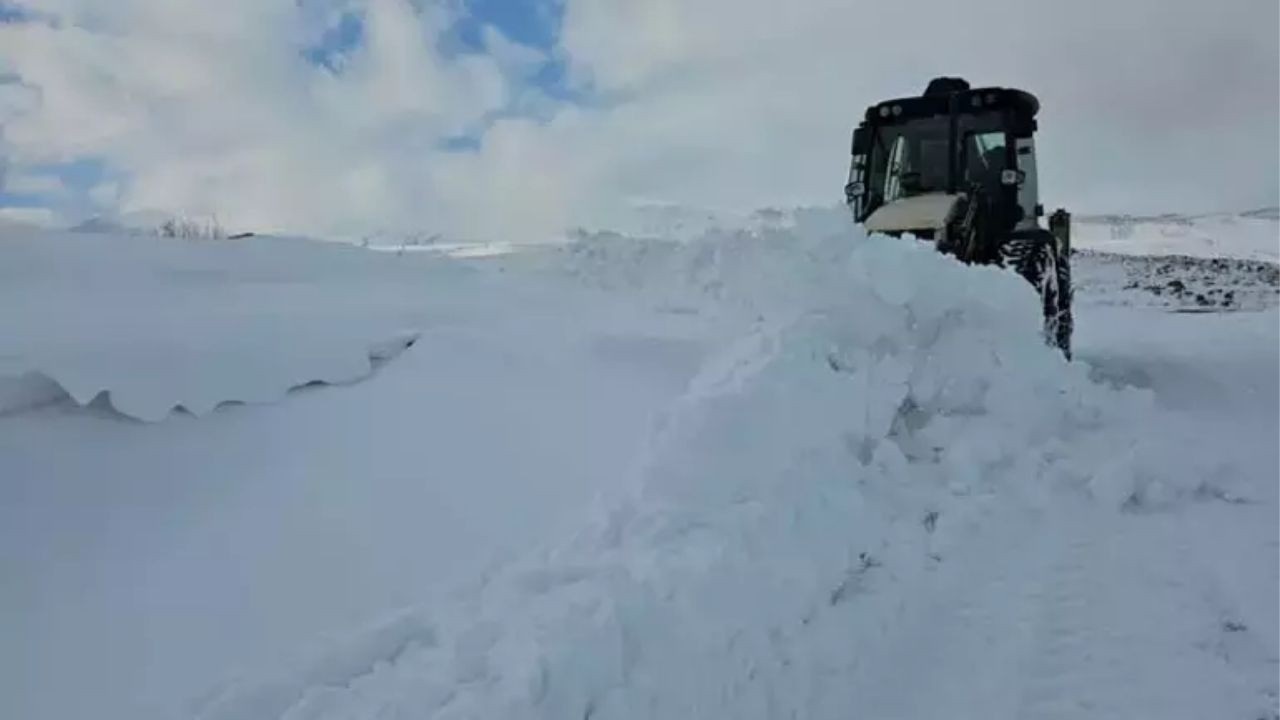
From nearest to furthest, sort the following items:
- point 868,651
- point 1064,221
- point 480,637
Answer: point 480,637
point 868,651
point 1064,221

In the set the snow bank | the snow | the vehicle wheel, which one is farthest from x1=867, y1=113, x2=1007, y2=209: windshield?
the snow bank

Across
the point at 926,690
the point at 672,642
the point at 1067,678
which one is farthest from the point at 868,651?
the point at 672,642

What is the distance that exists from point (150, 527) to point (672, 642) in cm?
148

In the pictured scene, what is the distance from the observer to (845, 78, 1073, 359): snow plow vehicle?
7988mm

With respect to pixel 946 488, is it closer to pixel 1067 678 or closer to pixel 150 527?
pixel 1067 678

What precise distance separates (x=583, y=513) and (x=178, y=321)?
191 cm

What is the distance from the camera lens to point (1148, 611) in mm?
3432

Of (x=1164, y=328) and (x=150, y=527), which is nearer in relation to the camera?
(x=150, y=527)

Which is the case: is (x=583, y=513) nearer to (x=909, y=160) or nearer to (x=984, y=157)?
(x=909, y=160)

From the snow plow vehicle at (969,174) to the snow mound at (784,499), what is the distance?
4.09 ft

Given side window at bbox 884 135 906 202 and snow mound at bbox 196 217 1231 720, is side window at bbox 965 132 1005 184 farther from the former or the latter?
snow mound at bbox 196 217 1231 720

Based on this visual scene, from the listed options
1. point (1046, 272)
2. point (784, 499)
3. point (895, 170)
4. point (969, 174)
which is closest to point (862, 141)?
point (895, 170)

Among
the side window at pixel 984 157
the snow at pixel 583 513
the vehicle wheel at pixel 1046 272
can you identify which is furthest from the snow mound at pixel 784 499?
the side window at pixel 984 157

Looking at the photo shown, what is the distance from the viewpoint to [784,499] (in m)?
3.63
